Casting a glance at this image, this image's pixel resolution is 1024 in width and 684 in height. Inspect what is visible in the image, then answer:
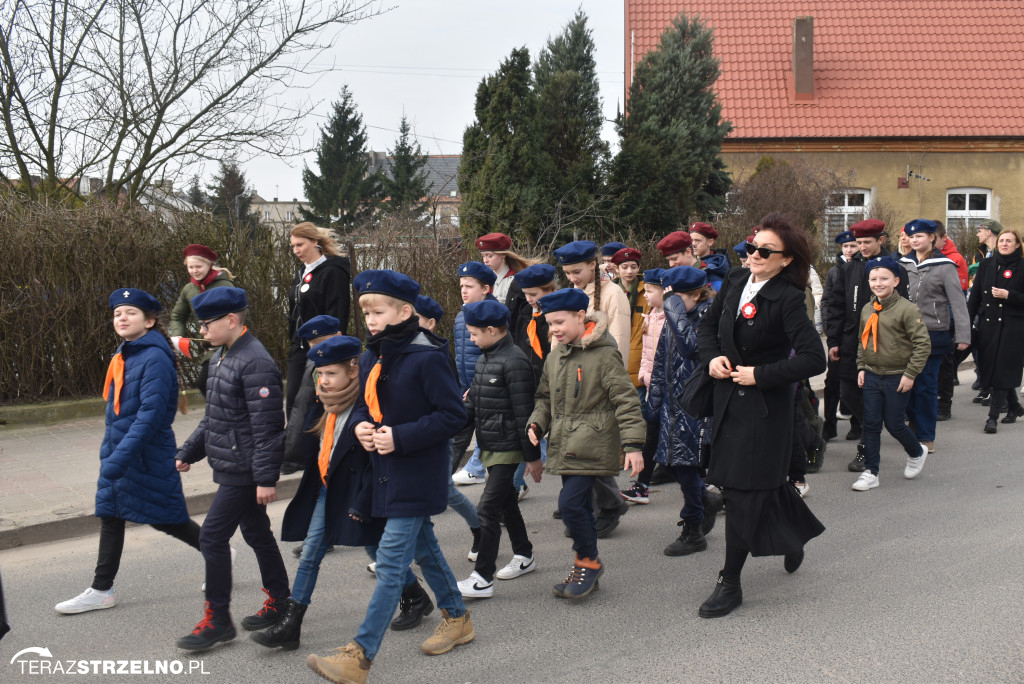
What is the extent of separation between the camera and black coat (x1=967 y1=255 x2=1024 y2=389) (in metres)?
9.34

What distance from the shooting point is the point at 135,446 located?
448 centimetres

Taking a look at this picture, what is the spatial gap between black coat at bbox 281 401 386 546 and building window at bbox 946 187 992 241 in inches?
1141

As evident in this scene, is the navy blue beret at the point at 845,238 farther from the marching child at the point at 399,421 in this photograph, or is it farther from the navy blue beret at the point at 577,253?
the marching child at the point at 399,421

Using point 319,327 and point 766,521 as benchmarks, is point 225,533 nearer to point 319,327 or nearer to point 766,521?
point 319,327

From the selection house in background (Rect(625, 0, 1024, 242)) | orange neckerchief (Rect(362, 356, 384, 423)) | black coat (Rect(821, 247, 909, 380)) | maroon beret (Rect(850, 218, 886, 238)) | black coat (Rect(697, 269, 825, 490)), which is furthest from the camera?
house in background (Rect(625, 0, 1024, 242))

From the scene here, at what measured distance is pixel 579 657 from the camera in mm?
4156

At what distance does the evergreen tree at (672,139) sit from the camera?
14.5m

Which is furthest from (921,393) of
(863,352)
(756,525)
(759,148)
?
(759,148)

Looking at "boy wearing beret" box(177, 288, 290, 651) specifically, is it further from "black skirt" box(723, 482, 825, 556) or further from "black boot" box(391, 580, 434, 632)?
"black skirt" box(723, 482, 825, 556)

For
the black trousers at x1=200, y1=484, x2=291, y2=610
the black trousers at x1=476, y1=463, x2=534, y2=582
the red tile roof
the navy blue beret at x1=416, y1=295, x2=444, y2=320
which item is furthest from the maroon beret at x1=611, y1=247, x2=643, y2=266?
the red tile roof

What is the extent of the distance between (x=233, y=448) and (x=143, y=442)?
589mm

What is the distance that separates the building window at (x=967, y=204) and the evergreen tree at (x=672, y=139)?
1413cm

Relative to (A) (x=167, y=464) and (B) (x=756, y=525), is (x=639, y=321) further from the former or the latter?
(A) (x=167, y=464)

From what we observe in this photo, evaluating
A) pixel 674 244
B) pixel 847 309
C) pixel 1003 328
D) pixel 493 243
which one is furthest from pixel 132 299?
pixel 1003 328
